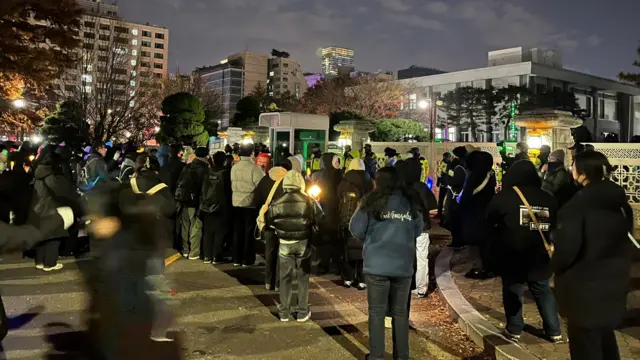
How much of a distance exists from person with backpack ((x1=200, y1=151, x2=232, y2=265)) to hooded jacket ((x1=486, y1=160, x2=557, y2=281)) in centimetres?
481

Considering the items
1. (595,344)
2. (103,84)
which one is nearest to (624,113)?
(103,84)

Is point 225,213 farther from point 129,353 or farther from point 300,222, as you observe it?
point 129,353

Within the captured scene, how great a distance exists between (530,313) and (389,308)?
8.34 feet

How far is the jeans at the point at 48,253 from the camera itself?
810 centimetres

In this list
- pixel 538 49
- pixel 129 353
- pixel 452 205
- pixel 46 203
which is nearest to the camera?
pixel 129 353

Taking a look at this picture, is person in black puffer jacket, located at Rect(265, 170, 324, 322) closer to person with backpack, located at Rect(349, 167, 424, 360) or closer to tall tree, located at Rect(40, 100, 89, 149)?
person with backpack, located at Rect(349, 167, 424, 360)

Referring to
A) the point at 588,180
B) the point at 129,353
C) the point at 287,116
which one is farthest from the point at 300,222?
the point at 287,116

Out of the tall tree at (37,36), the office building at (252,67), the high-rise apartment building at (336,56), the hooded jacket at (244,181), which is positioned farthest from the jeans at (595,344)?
the high-rise apartment building at (336,56)

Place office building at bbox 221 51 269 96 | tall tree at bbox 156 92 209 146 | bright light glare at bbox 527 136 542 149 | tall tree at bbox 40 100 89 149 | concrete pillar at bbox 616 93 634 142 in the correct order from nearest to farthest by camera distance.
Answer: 1. bright light glare at bbox 527 136 542 149
2. tall tree at bbox 40 100 89 149
3. tall tree at bbox 156 92 209 146
4. concrete pillar at bbox 616 93 634 142
5. office building at bbox 221 51 269 96

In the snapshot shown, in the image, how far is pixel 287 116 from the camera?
667 inches

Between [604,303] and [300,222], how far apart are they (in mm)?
3286

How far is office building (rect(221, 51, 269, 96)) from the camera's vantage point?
12100 centimetres

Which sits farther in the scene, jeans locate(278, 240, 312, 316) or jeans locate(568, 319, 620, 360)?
jeans locate(278, 240, 312, 316)

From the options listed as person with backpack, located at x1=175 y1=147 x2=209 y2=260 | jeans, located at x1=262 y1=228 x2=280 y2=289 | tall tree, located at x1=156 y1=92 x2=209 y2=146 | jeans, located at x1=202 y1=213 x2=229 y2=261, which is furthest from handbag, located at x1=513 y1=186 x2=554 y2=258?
tall tree, located at x1=156 y1=92 x2=209 y2=146
